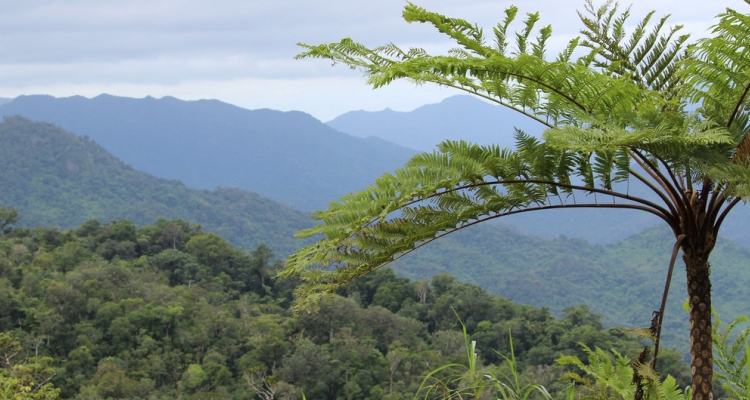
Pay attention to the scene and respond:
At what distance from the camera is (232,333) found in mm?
19703

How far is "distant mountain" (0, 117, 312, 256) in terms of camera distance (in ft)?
203

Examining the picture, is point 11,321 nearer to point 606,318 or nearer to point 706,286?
point 706,286

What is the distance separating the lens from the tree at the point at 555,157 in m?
2.07

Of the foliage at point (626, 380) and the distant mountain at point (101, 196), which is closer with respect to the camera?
the foliage at point (626, 380)

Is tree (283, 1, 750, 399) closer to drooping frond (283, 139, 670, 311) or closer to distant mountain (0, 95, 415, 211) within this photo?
drooping frond (283, 139, 670, 311)

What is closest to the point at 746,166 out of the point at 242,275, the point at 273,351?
the point at 273,351

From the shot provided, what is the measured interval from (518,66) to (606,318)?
46.0m

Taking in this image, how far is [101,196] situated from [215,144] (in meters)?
97.1

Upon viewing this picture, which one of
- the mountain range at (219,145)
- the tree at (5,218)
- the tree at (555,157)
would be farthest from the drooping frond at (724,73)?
the mountain range at (219,145)

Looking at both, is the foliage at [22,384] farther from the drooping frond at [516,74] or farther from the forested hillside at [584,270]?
the forested hillside at [584,270]

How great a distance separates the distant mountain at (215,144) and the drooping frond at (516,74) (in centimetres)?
14208

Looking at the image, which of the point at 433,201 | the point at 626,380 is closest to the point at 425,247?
the point at 433,201

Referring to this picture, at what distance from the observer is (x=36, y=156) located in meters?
70.9

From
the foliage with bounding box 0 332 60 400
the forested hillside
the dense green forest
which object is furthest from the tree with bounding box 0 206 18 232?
the forested hillside
